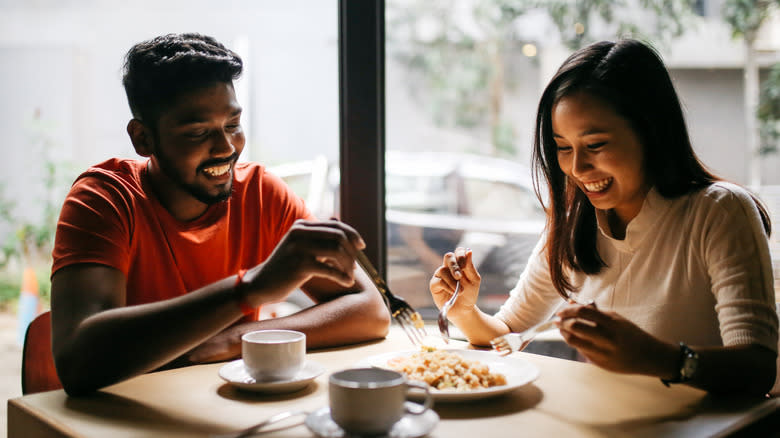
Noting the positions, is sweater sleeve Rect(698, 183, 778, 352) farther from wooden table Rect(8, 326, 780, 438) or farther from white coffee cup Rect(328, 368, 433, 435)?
white coffee cup Rect(328, 368, 433, 435)

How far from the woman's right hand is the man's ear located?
0.77m

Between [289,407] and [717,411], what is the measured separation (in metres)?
0.71

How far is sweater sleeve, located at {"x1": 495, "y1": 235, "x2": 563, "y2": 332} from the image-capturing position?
5.45ft

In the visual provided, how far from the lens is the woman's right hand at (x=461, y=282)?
157 cm

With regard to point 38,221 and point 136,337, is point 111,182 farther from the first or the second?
point 38,221

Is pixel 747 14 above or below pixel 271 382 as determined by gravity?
above

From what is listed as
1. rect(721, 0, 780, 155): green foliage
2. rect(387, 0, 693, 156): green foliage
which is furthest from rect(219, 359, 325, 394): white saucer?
rect(721, 0, 780, 155): green foliage

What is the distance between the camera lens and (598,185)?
145 cm

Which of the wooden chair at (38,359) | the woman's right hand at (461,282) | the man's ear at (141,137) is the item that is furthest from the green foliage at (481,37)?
the wooden chair at (38,359)

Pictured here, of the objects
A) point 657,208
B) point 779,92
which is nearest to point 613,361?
point 657,208

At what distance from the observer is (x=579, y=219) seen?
160cm

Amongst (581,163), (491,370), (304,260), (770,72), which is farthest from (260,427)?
(770,72)

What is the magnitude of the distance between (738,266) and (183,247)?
124 centimetres

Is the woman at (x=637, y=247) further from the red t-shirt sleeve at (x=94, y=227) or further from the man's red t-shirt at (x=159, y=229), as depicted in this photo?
the red t-shirt sleeve at (x=94, y=227)
